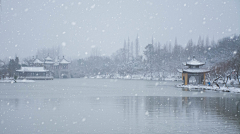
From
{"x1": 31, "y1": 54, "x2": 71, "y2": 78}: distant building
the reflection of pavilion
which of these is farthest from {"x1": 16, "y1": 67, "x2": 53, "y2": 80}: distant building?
the reflection of pavilion

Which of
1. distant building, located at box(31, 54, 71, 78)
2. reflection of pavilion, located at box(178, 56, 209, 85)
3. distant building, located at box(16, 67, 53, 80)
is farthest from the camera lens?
distant building, located at box(31, 54, 71, 78)

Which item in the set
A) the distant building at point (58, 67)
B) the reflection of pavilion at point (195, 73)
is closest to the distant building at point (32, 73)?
the distant building at point (58, 67)

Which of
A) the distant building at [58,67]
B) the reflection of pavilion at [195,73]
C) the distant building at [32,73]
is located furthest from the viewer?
the distant building at [58,67]

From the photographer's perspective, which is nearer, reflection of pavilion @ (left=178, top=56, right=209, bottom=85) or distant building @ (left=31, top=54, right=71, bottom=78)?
reflection of pavilion @ (left=178, top=56, right=209, bottom=85)

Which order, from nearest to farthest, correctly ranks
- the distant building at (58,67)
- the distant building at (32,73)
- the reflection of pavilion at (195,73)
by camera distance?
the reflection of pavilion at (195,73), the distant building at (32,73), the distant building at (58,67)

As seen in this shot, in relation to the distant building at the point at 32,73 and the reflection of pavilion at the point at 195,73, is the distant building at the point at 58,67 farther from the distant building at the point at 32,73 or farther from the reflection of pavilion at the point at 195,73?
the reflection of pavilion at the point at 195,73

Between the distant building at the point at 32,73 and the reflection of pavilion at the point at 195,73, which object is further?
the distant building at the point at 32,73

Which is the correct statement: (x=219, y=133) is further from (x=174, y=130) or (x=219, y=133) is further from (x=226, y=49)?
(x=226, y=49)

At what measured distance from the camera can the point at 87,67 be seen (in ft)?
342

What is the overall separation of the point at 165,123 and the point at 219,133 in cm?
202

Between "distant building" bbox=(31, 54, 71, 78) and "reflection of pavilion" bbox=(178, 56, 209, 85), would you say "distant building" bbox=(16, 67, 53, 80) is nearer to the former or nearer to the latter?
"distant building" bbox=(31, 54, 71, 78)

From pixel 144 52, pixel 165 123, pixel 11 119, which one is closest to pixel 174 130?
pixel 165 123

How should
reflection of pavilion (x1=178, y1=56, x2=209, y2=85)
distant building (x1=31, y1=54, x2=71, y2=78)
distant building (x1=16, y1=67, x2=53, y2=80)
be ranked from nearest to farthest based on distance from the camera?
reflection of pavilion (x1=178, y1=56, x2=209, y2=85), distant building (x1=16, y1=67, x2=53, y2=80), distant building (x1=31, y1=54, x2=71, y2=78)

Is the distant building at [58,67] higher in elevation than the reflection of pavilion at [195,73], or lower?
higher
